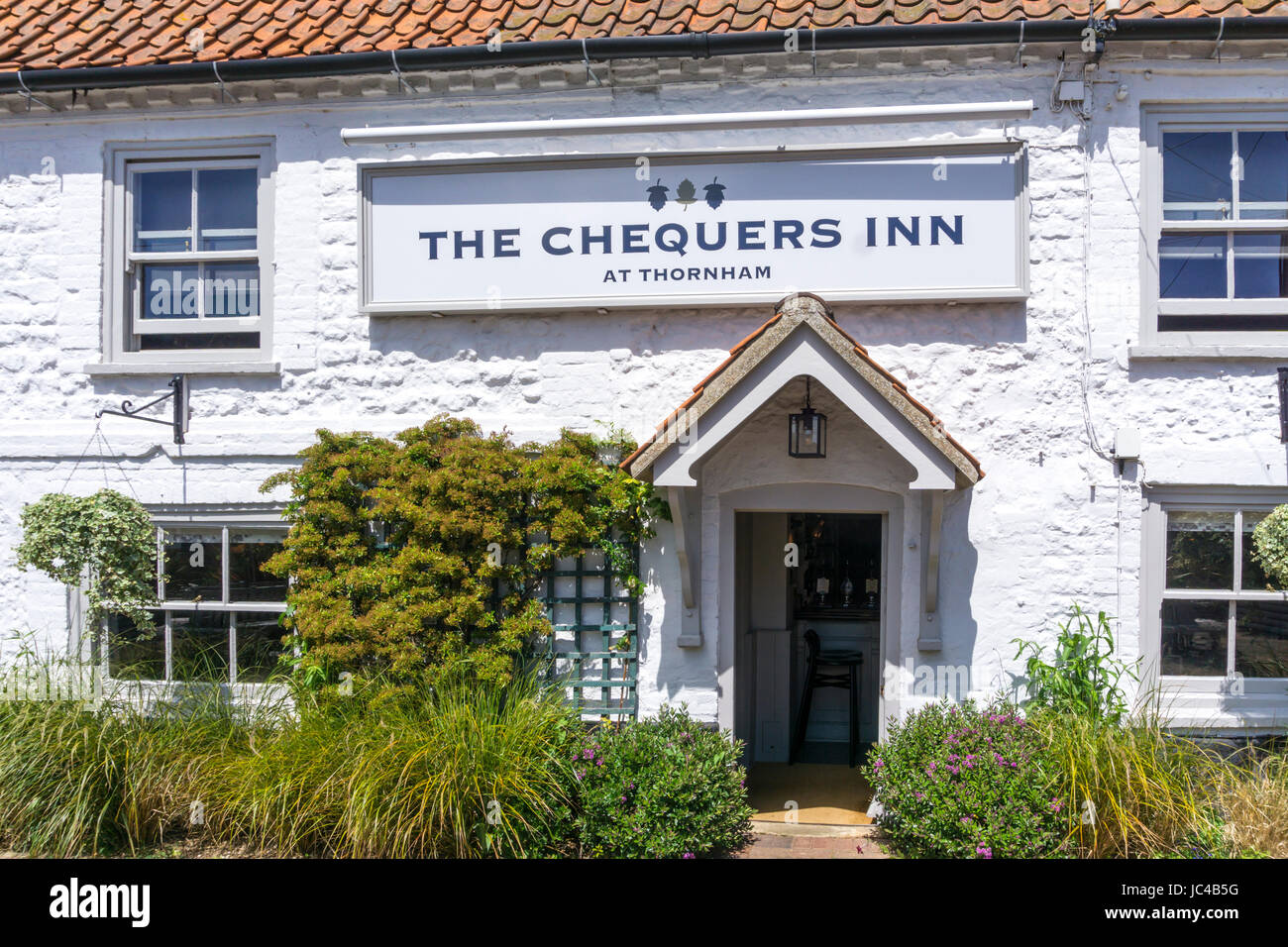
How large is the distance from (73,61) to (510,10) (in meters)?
3.19

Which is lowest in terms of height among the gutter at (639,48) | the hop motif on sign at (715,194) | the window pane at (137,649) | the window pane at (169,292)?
the window pane at (137,649)

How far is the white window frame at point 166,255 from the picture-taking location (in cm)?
718

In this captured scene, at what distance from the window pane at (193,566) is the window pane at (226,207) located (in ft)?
7.10

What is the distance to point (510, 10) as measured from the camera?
7250 mm

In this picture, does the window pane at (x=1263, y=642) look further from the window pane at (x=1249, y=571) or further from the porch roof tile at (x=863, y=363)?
the porch roof tile at (x=863, y=363)

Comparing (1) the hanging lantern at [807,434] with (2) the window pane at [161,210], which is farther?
(2) the window pane at [161,210]

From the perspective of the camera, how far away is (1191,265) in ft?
21.8

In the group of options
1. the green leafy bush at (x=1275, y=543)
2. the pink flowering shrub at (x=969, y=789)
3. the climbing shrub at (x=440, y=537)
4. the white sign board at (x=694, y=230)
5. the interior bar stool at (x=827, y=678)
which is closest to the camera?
the pink flowering shrub at (x=969, y=789)

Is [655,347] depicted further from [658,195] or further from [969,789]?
[969,789]

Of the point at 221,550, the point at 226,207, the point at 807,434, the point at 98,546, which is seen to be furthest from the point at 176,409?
the point at 807,434

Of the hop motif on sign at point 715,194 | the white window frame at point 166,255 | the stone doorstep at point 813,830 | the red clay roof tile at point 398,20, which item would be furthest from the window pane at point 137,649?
the hop motif on sign at point 715,194

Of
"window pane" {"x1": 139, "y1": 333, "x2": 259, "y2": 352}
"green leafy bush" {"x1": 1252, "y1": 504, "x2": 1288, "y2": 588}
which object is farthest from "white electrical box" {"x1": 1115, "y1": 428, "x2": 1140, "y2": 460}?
"window pane" {"x1": 139, "y1": 333, "x2": 259, "y2": 352}
